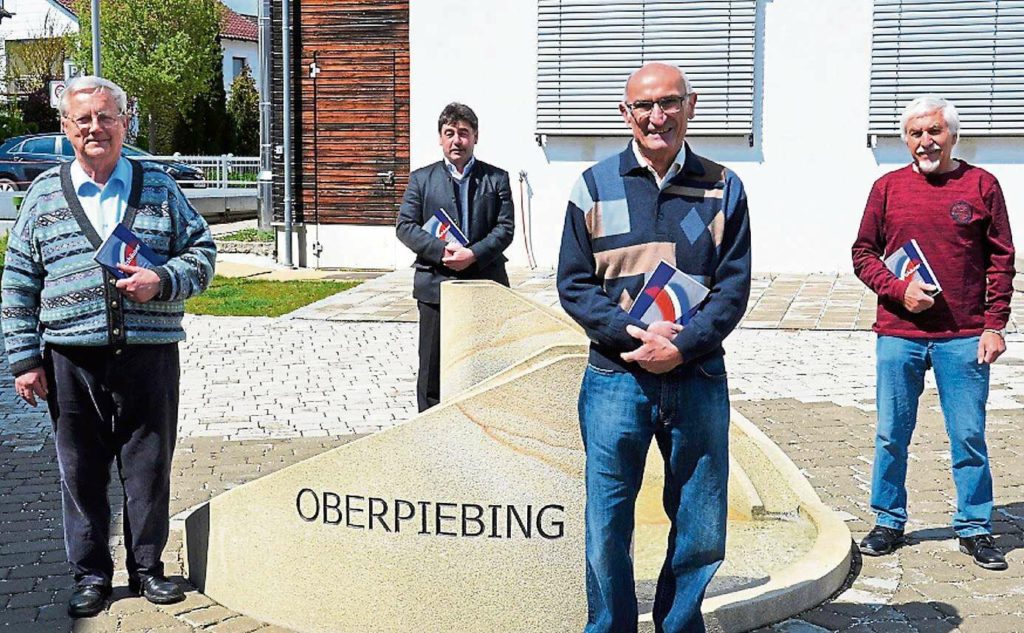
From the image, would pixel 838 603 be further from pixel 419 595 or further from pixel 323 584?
pixel 323 584

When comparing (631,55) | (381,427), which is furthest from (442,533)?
(631,55)

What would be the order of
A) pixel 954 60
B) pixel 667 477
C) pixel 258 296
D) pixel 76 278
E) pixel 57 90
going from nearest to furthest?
pixel 667 477
pixel 76 278
pixel 57 90
pixel 258 296
pixel 954 60

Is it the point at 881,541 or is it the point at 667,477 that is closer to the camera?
the point at 667,477

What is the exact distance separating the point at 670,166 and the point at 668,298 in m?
0.41

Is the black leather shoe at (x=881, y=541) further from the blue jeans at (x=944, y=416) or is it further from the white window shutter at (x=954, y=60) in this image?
the white window shutter at (x=954, y=60)

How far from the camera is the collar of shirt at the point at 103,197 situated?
485cm

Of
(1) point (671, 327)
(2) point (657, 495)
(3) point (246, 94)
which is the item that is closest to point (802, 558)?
(2) point (657, 495)

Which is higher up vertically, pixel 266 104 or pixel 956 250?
pixel 266 104

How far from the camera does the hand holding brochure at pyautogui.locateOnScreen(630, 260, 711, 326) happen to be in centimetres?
369

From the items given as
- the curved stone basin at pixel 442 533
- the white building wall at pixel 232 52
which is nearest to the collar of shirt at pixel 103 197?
the curved stone basin at pixel 442 533

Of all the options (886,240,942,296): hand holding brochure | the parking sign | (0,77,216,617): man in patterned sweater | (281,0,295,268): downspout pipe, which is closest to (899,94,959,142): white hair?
(886,240,942,296): hand holding brochure

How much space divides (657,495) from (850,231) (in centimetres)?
1261

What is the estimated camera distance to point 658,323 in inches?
145

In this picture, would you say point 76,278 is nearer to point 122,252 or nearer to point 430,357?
point 122,252
